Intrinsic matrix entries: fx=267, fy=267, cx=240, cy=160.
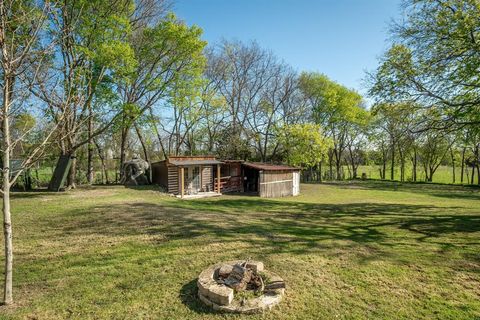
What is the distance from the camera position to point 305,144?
1281 inches

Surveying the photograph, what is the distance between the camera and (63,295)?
196 inches

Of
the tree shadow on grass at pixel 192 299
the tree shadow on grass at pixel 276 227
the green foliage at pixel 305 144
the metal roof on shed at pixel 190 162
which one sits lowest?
the tree shadow on grass at pixel 192 299

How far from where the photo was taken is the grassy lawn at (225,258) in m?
4.67

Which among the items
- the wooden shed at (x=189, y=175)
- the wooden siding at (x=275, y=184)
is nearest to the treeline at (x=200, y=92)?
the wooden shed at (x=189, y=175)

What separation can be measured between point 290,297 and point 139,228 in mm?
5512

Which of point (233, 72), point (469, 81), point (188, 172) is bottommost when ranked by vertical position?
point (188, 172)

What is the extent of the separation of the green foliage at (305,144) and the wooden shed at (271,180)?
8.00m

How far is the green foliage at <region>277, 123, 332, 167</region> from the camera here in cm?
3231

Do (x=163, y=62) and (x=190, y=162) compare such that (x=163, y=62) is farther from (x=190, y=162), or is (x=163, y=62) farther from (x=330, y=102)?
(x=330, y=102)

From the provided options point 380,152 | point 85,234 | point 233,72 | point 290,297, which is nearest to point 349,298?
point 290,297

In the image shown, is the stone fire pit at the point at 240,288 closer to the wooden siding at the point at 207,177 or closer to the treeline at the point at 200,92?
the treeline at the point at 200,92

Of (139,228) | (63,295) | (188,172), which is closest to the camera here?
(63,295)

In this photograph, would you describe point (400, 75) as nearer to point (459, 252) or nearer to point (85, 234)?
point (459, 252)

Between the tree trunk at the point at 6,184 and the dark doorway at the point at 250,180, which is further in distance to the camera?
the dark doorway at the point at 250,180
